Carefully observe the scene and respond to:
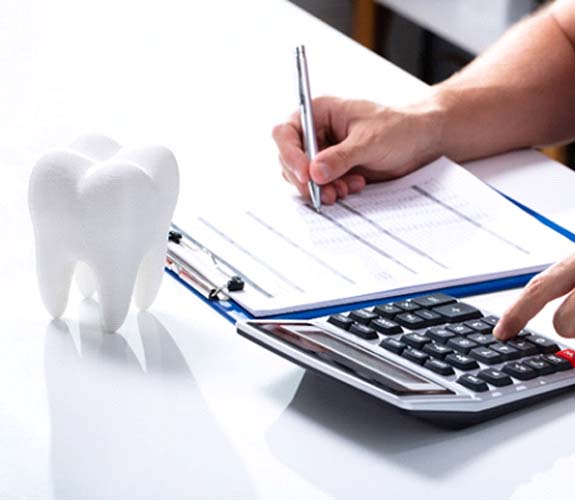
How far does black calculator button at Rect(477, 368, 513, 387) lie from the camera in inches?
30.1

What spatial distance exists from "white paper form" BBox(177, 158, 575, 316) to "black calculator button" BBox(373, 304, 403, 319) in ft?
0.20

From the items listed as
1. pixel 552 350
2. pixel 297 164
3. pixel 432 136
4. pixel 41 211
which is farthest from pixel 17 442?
pixel 432 136

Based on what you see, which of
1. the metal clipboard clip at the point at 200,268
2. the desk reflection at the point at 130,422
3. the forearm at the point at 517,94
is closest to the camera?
the desk reflection at the point at 130,422

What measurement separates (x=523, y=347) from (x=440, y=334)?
0.05m

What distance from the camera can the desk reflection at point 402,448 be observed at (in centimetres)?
70

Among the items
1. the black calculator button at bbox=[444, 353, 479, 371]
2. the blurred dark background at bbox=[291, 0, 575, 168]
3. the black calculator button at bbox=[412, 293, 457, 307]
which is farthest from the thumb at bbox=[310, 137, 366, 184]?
the blurred dark background at bbox=[291, 0, 575, 168]

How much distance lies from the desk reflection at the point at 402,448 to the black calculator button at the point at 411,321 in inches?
2.6

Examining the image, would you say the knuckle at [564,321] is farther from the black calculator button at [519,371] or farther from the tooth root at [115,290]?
the tooth root at [115,290]

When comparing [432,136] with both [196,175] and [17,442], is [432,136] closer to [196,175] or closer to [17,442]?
[196,175]

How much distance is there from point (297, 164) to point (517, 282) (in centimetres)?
25

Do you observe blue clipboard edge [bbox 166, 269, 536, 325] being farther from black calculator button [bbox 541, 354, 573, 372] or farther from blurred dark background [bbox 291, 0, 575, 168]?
blurred dark background [bbox 291, 0, 575, 168]

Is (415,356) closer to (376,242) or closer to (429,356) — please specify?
(429,356)

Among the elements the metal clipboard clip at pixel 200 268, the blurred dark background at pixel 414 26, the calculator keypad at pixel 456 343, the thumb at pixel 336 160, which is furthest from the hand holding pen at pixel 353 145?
the blurred dark background at pixel 414 26

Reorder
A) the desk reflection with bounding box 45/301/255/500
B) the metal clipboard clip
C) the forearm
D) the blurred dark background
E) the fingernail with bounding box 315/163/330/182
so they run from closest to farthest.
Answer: the desk reflection with bounding box 45/301/255/500
the metal clipboard clip
the fingernail with bounding box 315/163/330/182
the forearm
the blurred dark background
